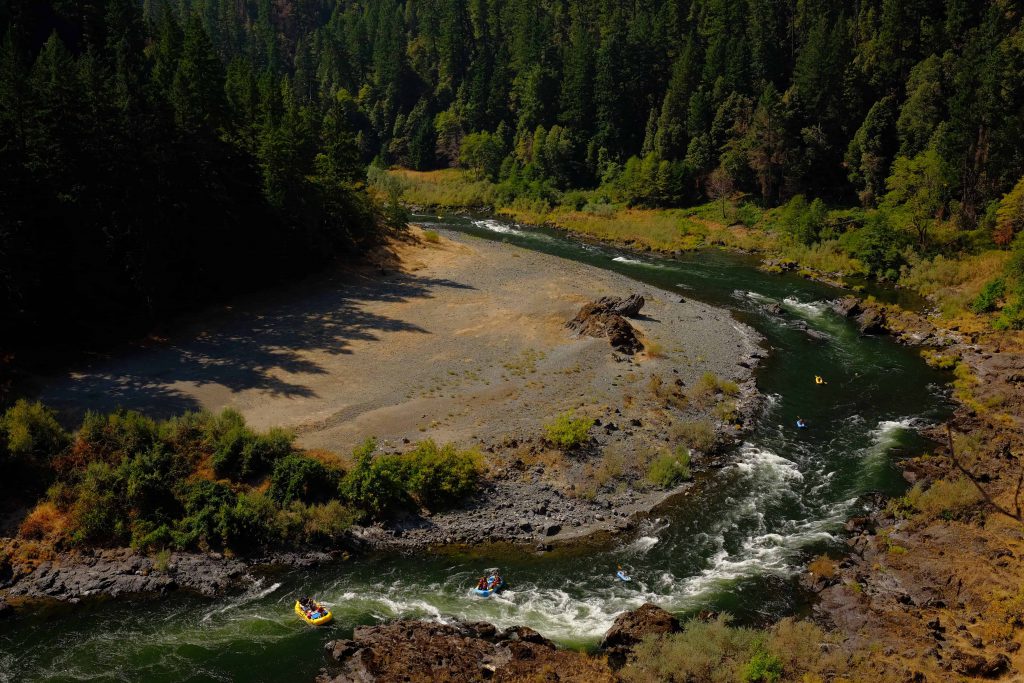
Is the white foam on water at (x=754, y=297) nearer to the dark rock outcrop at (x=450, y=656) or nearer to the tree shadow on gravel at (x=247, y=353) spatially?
the tree shadow on gravel at (x=247, y=353)

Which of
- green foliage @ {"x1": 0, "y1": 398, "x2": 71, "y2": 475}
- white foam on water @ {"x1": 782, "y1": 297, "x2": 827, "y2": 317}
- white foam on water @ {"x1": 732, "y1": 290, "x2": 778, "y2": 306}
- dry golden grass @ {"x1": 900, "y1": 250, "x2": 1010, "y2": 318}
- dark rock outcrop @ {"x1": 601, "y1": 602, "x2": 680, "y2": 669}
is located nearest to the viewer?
dark rock outcrop @ {"x1": 601, "y1": 602, "x2": 680, "y2": 669}

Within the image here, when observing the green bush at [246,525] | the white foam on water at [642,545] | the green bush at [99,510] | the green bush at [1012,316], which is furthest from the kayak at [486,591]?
the green bush at [1012,316]

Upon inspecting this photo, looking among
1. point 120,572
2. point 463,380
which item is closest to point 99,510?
point 120,572

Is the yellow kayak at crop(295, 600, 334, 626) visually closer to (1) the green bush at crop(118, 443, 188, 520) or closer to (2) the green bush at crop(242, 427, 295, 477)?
(1) the green bush at crop(118, 443, 188, 520)

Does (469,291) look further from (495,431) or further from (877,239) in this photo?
(877,239)

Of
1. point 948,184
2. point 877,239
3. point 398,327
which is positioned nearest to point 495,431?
point 398,327

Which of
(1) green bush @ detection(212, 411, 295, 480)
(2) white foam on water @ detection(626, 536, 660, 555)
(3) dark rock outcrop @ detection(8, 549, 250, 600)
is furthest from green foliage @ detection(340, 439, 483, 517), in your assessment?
(2) white foam on water @ detection(626, 536, 660, 555)

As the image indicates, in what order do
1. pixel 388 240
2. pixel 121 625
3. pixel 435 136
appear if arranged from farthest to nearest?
pixel 435 136
pixel 388 240
pixel 121 625
